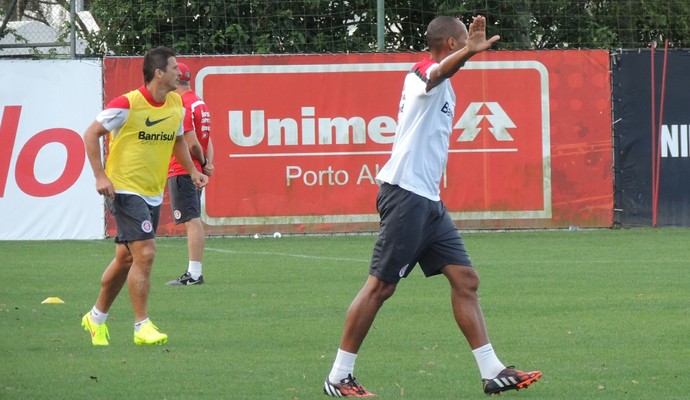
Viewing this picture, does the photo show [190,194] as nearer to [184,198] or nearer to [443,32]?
[184,198]

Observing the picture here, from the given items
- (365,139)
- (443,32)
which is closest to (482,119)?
(365,139)

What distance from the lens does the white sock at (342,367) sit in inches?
272

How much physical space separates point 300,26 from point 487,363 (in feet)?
47.1

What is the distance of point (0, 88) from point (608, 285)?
10215 millimetres

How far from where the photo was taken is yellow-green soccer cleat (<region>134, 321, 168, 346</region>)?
880 cm

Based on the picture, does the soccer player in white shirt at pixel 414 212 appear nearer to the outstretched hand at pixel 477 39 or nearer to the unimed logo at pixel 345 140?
the outstretched hand at pixel 477 39

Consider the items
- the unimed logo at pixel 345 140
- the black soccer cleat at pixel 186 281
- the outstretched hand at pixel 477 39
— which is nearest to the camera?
the outstretched hand at pixel 477 39

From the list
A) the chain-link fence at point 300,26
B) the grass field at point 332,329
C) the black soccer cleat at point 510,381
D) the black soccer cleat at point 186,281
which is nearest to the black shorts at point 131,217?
the grass field at point 332,329

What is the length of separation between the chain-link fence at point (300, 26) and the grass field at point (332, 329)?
5.37 m

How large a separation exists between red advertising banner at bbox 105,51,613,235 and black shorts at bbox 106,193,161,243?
1003 centimetres

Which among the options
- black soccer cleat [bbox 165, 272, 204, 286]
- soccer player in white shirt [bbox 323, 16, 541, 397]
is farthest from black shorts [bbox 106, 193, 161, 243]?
black soccer cleat [bbox 165, 272, 204, 286]

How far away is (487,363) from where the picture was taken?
6.92 meters

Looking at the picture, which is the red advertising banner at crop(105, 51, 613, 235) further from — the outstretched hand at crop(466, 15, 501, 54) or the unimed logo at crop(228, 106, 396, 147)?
the outstretched hand at crop(466, 15, 501, 54)

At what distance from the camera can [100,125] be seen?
29.1 ft
